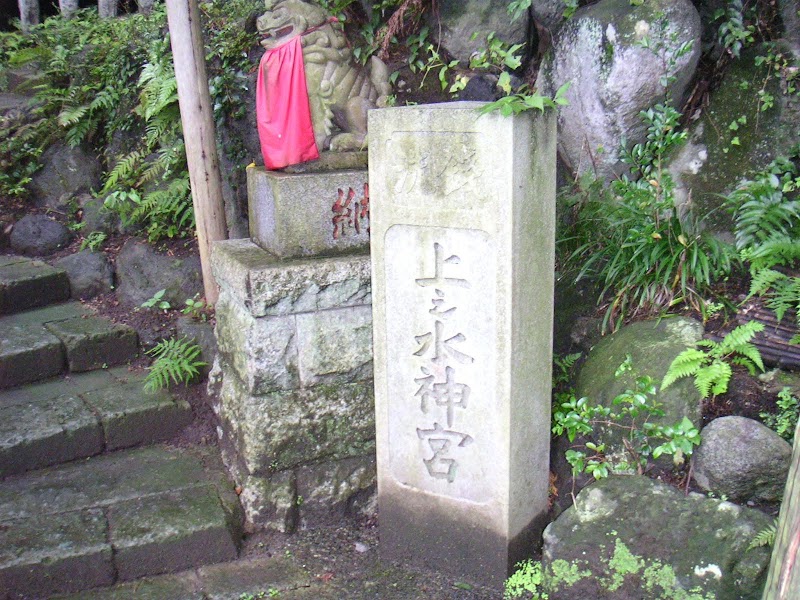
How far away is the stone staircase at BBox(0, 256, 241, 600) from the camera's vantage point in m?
3.51

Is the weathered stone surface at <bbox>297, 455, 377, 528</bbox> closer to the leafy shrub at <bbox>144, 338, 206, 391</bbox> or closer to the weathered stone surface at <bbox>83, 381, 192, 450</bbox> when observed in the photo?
the weathered stone surface at <bbox>83, 381, 192, 450</bbox>

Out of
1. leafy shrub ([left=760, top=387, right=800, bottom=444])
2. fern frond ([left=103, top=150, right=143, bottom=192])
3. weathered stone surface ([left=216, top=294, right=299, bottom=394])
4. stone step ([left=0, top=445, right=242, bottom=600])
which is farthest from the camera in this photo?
fern frond ([left=103, top=150, right=143, bottom=192])

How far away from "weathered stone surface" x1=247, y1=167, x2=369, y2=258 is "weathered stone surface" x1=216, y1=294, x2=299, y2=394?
0.35 meters

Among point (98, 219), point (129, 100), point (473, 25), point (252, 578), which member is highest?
point (473, 25)

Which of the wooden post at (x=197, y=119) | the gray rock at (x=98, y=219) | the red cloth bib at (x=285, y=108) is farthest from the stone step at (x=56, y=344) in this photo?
the red cloth bib at (x=285, y=108)

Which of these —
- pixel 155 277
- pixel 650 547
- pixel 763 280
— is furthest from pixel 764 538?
pixel 155 277

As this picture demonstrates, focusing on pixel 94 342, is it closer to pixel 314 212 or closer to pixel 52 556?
pixel 52 556

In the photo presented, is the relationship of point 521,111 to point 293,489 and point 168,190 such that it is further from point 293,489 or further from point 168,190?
point 168,190

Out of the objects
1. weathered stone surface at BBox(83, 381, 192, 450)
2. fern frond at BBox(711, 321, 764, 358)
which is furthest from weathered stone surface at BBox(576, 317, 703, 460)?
weathered stone surface at BBox(83, 381, 192, 450)

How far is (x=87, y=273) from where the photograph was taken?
19.4 feet

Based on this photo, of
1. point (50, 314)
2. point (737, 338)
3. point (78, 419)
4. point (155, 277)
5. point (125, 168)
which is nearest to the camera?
point (737, 338)

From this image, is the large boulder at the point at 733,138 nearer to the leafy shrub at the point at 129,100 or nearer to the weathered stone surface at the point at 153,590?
the leafy shrub at the point at 129,100

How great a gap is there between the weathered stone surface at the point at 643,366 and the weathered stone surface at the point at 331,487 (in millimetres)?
1207

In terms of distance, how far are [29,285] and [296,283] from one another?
289 centimetres
